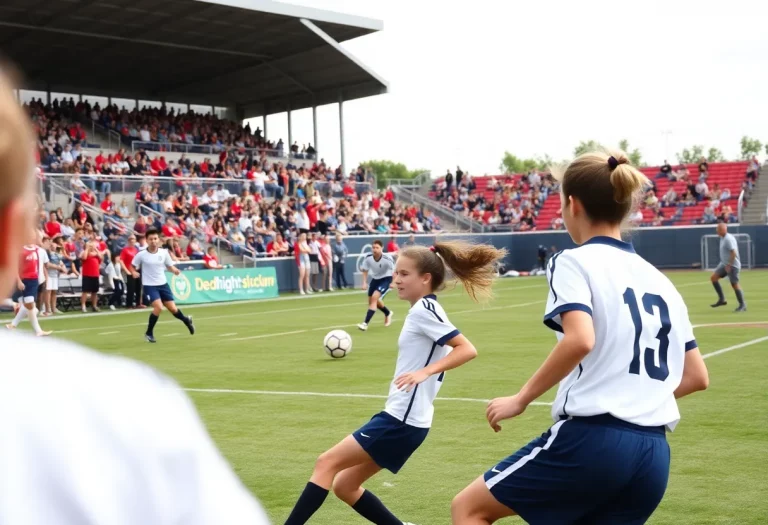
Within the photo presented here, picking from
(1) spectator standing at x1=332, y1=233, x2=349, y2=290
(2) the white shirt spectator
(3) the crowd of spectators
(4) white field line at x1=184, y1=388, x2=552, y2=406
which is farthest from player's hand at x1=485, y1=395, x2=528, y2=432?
(3) the crowd of spectators

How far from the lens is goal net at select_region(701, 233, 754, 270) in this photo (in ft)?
135

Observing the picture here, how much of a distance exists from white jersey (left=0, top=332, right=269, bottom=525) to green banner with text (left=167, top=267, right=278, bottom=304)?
26.6m

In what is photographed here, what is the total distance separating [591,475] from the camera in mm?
3326

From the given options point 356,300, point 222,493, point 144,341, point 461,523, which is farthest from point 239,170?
point 222,493

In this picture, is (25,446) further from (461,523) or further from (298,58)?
(298,58)

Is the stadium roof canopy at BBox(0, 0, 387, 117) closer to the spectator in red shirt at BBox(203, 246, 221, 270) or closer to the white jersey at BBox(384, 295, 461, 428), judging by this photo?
the spectator in red shirt at BBox(203, 246, 221, 270)

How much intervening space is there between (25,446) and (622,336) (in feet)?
8.85

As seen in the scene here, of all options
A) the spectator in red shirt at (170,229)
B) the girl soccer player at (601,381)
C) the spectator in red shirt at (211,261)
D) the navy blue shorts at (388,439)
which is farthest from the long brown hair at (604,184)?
the spectator in red shirt at (170,229)

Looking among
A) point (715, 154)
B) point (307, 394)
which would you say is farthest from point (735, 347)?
point (715, 154)

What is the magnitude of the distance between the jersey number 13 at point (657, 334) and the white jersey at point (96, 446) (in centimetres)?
→ 259

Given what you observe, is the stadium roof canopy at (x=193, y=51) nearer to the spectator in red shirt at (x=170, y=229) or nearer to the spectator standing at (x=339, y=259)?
the spectator in red shirt at (x=170, y=229)

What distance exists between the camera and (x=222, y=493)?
3.44ft

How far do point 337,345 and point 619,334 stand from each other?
35.6ft

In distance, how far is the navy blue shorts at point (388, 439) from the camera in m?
5.20
